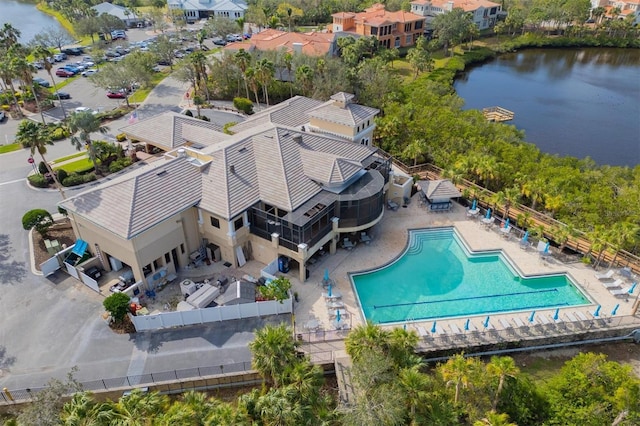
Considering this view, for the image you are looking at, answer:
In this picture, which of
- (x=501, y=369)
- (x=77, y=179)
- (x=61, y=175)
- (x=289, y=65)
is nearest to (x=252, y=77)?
(x=289, y=65)

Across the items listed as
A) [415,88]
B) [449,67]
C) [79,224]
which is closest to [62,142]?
[79,224]

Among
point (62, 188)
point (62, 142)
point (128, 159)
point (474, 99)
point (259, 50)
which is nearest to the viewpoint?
point (62, 188)

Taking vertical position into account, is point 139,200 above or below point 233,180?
below

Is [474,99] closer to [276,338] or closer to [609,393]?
A: [609,393]

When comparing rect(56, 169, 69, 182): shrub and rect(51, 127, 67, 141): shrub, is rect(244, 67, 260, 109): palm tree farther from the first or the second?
rect(56, 169, 69, 182): shrub

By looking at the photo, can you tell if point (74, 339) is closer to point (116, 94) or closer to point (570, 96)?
point (116, 94)

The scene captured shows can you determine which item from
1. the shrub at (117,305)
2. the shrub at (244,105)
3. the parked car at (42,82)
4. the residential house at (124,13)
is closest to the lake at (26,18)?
the residential house at (124,13)

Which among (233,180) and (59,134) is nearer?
(233,180)
